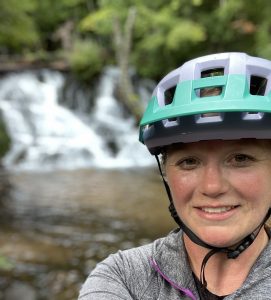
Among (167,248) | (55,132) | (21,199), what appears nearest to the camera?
(167,248)

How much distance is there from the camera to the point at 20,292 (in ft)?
15.1

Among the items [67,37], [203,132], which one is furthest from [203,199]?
[67,37]

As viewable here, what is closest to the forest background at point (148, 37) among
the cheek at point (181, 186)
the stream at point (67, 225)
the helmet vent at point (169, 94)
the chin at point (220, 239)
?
the stream at point (67, 225)

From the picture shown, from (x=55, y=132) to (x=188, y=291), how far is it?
13.7m

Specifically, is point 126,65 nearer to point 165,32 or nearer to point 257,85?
point 165,32

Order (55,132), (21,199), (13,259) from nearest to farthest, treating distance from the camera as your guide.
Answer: (13,259), (21,199), (55,132)

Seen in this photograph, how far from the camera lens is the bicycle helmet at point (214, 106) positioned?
4.37 feet

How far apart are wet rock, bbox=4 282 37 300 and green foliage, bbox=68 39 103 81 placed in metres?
13.6

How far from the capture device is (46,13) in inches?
1017

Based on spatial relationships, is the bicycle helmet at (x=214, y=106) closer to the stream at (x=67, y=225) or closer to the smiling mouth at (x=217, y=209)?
the smiling mouth at (x=217, y=209)

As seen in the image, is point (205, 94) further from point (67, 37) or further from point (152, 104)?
point (67, 37)

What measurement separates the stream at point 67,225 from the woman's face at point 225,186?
3062 mm

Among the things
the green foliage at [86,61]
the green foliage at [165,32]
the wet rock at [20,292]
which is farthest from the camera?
the green foliage at [86,61]

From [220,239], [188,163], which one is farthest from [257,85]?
[220,239]
